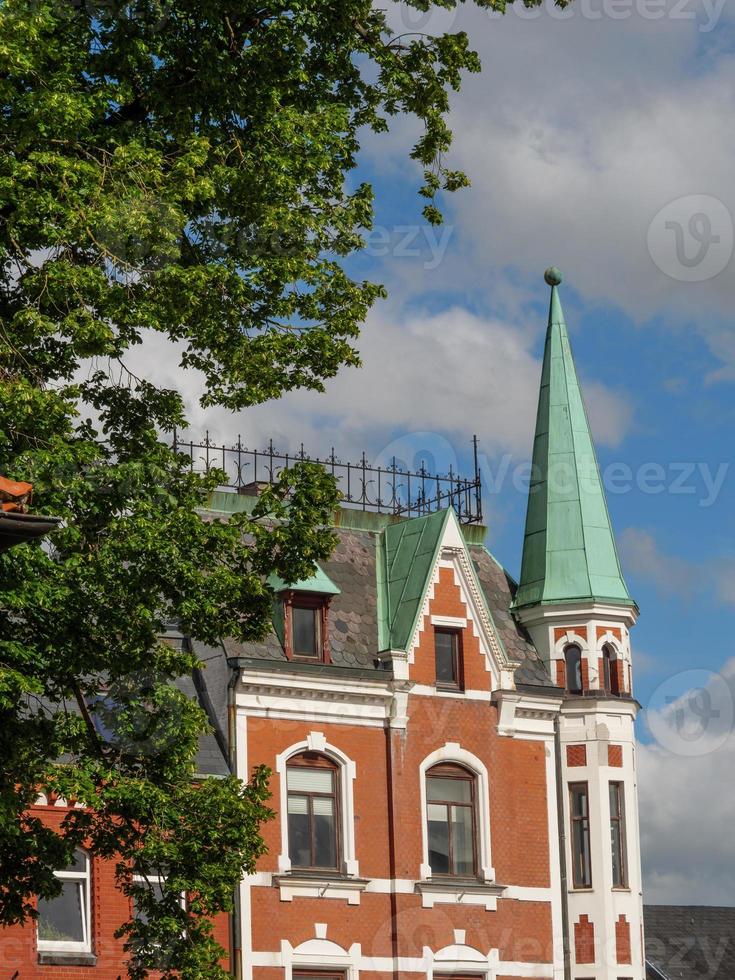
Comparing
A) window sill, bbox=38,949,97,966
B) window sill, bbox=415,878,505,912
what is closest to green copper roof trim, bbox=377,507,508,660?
window sill, bbox=415,878,505,912

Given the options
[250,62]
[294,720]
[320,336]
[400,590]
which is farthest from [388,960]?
[250,62]

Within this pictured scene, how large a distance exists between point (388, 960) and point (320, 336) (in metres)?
14.2

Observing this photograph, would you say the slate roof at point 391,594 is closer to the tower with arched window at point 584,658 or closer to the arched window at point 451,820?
the tower with arched window at point 584,658

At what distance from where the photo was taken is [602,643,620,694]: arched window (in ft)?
117

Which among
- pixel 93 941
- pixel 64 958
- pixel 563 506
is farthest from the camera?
pixel 563 506

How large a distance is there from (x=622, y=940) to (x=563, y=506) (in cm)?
887

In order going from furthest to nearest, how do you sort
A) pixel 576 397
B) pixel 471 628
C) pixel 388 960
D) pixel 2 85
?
pixel 576 397, pixel 471 628, pixel 388 960, pixel 2 85

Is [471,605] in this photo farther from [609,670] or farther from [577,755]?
[577,755]

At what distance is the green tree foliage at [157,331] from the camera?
19.8 metres

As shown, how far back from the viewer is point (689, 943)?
4994 centimetres

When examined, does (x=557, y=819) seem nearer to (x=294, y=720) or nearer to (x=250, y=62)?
(x=294, y=720)

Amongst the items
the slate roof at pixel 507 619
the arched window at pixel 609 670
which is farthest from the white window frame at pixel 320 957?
the arched window at pixel 609 670

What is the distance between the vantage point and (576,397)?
38.2 metres

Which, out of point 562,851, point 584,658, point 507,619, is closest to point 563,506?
point 507,619
